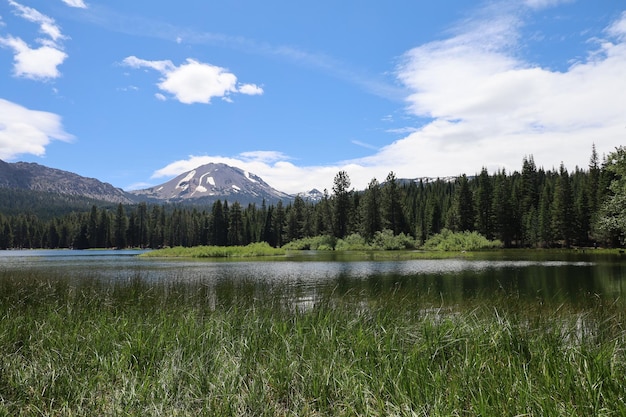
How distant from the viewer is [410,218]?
4481 inches

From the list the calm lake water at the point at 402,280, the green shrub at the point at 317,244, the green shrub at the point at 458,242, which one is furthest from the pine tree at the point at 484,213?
the calm lake water at the point at 402,280

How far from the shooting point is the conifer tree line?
79.4 metres

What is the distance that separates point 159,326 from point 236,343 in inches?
76.2

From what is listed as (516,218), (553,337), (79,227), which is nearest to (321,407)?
(553,337)

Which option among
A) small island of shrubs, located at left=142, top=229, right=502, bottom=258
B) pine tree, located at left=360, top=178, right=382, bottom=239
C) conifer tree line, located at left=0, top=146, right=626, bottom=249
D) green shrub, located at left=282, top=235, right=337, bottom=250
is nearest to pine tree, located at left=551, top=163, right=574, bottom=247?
conifer tree line, located at left=0, top=146, right=626, bottom=249

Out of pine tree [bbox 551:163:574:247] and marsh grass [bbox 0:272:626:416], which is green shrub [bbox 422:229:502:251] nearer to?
pine tree [bbox 551:163:574:247]

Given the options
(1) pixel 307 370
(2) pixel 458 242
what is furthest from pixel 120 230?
(1) pixel 307 370

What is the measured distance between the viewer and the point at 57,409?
202 inches

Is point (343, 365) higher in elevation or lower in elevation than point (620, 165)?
lower

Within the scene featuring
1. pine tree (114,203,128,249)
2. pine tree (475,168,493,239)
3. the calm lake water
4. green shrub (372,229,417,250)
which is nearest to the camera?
the calm lake water

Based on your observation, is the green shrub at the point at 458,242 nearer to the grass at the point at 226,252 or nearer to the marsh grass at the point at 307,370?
the grass at the point at 226,252

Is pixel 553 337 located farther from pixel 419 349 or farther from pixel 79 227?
pixel 79 227

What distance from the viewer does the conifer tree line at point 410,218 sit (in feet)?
261

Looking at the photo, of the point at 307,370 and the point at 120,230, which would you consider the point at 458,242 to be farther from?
the point at 120,230
